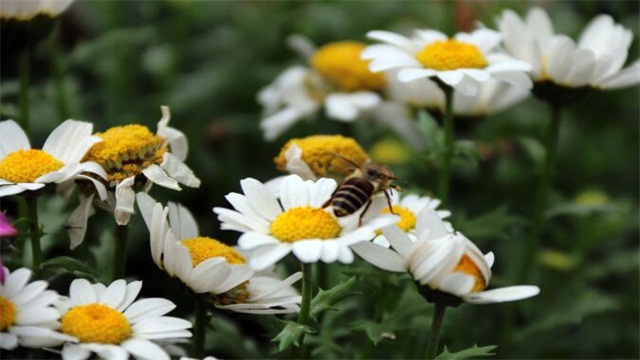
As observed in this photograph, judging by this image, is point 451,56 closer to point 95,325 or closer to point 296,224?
point 296,224

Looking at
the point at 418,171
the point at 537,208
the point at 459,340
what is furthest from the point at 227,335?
the point at 418,171

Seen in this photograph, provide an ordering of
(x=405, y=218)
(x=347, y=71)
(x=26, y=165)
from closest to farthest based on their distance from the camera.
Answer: (x=26, y=165), (x=405, y=218), (x=347, y=71)

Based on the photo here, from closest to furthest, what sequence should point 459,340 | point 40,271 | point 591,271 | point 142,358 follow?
point 142,358 < point 40,271 < point 459,340 < point 591,271

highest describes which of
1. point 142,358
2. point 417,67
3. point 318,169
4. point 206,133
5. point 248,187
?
point 206,133

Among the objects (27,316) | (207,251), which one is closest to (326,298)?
(207,251)

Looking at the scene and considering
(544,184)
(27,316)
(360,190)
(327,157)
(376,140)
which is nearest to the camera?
(27,316)

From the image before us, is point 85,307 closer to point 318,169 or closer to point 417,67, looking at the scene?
point 318,169
